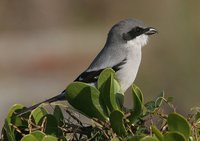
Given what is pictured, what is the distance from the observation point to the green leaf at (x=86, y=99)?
8.48 feet

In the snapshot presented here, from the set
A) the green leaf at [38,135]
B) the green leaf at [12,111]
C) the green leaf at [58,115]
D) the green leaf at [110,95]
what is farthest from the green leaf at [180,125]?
the green leaf at [12,111]

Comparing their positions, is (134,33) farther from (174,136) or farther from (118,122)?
(174,136)

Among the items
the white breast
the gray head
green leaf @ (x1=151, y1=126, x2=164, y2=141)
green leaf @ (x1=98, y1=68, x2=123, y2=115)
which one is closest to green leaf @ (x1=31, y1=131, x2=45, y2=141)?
green leaf @ (x1=98, y1=68, x2=123, y2=115)

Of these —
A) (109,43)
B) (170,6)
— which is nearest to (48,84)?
(170,6)

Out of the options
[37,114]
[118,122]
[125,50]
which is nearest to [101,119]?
[118,122]

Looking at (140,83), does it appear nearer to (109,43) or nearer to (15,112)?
(109,43)

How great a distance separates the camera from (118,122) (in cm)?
241

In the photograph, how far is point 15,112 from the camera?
2832 millimetres

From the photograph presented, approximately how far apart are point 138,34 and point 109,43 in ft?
0.87

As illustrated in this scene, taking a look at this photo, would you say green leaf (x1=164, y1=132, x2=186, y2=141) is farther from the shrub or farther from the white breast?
the white breast

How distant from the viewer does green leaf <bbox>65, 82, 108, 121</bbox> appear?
8.48 feet

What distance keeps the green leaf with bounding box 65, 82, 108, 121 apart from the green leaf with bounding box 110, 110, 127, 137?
0.51 feet

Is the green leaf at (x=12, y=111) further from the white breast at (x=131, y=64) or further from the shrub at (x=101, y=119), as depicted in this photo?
the white breast at (x=131, y=64)

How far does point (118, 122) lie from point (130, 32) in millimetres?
3353
